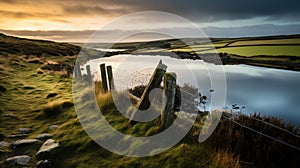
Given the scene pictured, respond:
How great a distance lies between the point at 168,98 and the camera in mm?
5234

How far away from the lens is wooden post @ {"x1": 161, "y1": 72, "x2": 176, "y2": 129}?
520cm

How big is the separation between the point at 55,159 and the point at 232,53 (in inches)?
2663

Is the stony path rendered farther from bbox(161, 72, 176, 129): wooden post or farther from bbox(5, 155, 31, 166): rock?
bbox(161, 72, 176, 129): wooden post

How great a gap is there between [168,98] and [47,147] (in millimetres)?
3439

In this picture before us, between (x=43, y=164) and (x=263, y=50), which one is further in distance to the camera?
(x=263, y=50)

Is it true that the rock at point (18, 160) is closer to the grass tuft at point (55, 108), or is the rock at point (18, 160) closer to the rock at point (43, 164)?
the rock at point (43, 164)

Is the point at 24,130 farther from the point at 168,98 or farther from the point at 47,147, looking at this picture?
the point at 168,98

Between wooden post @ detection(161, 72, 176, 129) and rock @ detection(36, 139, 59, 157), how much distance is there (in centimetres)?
294

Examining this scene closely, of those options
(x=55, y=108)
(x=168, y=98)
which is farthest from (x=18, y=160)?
(x=168, y=98)

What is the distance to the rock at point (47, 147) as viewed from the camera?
543 centimetres

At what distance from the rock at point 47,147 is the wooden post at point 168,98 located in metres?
2.94

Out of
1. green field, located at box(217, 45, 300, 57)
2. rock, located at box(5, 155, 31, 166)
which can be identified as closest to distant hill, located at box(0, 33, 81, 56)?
rock, located at box(5, 155, 31, 166)

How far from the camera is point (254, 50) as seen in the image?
63406 mm

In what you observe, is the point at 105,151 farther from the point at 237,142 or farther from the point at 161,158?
the point at 237,142
